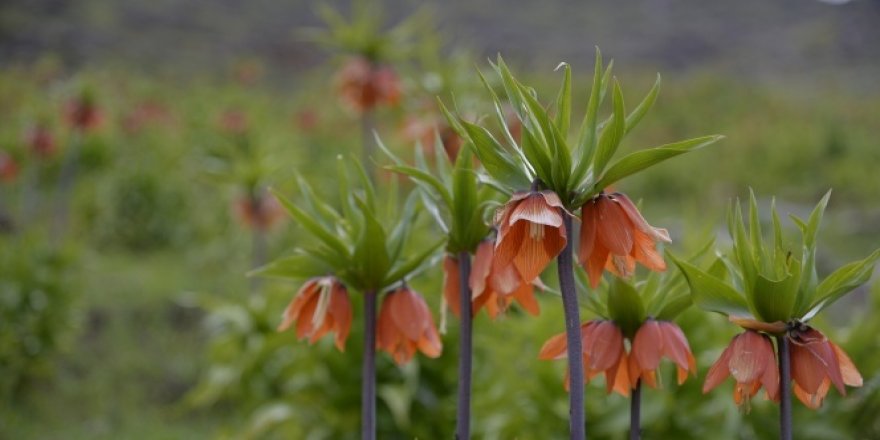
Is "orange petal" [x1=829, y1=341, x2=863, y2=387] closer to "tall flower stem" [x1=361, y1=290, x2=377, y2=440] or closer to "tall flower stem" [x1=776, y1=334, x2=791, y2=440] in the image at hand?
"tall flower stem" [x1=776, y1=334, x2=791, y2=440]

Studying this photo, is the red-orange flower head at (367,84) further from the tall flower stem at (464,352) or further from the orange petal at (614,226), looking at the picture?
the orange petal at (614,226)

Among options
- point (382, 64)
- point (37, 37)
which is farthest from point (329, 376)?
point (37, 37)

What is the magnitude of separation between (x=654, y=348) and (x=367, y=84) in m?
2.72

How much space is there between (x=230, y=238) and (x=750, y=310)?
5.59m

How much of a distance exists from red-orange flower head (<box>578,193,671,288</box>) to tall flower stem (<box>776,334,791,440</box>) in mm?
148

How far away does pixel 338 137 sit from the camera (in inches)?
347

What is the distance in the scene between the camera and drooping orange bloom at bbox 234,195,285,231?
11.6ft

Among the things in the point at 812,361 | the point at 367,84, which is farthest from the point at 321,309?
the point at 367,84

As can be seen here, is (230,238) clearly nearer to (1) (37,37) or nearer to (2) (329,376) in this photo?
(2) (329,376)

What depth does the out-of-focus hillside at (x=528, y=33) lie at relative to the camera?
20.3 metres

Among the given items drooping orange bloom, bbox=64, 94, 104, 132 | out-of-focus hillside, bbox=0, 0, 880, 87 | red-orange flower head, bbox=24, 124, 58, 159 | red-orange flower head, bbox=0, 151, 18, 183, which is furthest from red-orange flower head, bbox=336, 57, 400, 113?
out-of-focus hillside, bbox=0, 0, 880, 87

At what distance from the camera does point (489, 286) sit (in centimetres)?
101

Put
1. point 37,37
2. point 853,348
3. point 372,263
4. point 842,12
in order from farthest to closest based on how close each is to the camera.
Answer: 1. point 842,12
2. point 37,37
3. point 853,348
4. point 372,263

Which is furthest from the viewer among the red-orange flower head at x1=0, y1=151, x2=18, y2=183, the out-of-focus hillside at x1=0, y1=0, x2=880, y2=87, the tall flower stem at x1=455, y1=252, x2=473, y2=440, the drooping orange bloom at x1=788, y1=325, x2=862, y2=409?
the out-of-focus hillside at x1=0, y1=0, x2=880, y2=87
